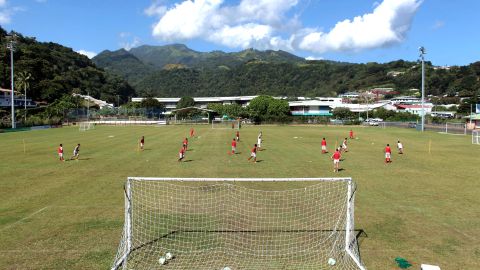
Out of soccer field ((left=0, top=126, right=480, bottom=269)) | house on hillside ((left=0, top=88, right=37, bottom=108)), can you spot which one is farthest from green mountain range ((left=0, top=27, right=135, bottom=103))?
soccer field ((left=0, top=126, right=480, bottom=269))

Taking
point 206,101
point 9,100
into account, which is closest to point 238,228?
point 9,100

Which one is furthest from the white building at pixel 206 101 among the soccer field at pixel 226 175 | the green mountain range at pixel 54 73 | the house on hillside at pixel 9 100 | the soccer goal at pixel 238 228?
the soccer goal at pixel 238 228

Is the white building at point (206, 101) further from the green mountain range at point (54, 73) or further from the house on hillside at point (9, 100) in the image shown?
Answer: the house on hillside at point (9, 100)

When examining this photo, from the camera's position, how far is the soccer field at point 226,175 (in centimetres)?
1083

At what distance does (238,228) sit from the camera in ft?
42.8

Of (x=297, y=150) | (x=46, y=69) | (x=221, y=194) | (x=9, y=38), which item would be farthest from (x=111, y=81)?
(x=221, y=194)

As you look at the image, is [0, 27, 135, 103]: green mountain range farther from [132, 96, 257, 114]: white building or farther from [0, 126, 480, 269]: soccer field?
[0, 126, 480, 269]: soccer field

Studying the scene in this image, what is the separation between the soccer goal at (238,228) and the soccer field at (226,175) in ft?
2.30

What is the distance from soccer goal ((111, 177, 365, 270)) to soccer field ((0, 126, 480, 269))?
2.30ft

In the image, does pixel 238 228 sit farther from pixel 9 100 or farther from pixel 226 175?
pixel 9 100

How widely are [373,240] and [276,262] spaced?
11.1 ft

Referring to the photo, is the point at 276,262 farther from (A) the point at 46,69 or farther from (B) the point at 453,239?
(A) the point at 46,69

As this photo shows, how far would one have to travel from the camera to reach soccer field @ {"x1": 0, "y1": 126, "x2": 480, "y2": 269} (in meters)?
10.8

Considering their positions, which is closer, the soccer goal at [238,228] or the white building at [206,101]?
the soccer goal at [238,228]
